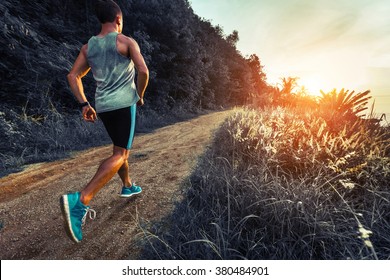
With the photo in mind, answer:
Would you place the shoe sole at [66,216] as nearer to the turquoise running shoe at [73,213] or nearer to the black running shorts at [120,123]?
the turquoise running shoe at [73,213]

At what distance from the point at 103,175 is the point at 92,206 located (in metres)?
0.73

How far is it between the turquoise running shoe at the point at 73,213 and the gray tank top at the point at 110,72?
2.82 feet

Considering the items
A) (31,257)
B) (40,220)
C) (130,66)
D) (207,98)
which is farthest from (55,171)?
(207,98)

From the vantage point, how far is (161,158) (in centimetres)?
472

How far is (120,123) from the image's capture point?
2.43 metres

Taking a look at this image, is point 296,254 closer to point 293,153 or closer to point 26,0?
point 293,153

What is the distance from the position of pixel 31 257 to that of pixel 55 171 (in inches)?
→ 92.6

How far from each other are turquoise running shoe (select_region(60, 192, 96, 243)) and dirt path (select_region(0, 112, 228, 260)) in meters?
0.13

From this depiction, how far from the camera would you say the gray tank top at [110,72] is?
232cm

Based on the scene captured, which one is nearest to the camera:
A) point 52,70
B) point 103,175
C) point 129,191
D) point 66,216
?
point 66,216

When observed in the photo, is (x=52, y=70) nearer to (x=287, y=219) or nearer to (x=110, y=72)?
(x=110, y=72)

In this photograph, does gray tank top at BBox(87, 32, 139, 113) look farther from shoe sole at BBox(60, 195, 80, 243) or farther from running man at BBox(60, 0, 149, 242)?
shoe sole at BBox(60, 195, 80, 243)

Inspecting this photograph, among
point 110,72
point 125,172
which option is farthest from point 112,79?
point 125,172

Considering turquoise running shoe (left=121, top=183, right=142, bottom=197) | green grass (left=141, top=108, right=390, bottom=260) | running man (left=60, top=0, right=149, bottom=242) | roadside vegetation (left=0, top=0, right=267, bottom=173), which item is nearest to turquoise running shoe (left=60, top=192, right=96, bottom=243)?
running man (left=60, top=0, right=149, bottom=242)
